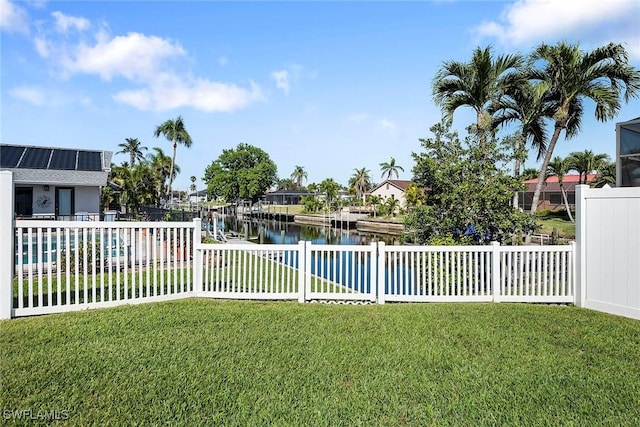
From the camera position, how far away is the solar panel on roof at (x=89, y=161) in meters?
17.1

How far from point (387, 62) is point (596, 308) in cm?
902

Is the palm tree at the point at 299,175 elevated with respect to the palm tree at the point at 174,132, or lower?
elevated

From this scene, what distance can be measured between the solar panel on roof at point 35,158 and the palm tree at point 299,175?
88.1 m

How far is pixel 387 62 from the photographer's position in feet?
39.3

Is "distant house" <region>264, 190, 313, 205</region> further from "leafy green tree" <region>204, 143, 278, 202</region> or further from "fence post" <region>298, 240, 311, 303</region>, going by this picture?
"fence post" <region>298, 240, 311, 303</region>

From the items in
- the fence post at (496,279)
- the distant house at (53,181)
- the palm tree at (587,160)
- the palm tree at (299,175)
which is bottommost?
the fence post at (496,279)

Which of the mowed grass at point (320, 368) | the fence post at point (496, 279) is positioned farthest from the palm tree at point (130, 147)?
the fence post at point (496, 279)

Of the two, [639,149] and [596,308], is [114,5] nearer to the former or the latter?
[596,308]

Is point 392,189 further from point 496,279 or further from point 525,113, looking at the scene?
point 496,279

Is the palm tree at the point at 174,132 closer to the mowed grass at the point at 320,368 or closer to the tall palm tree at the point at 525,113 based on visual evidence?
the tall palm tree at the point at 525,113

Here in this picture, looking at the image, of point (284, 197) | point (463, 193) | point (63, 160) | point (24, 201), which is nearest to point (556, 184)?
point (463, 193)

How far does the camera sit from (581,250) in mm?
5891

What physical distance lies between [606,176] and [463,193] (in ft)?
99.5

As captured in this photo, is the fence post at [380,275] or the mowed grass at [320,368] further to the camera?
the fence post at [380,275]
